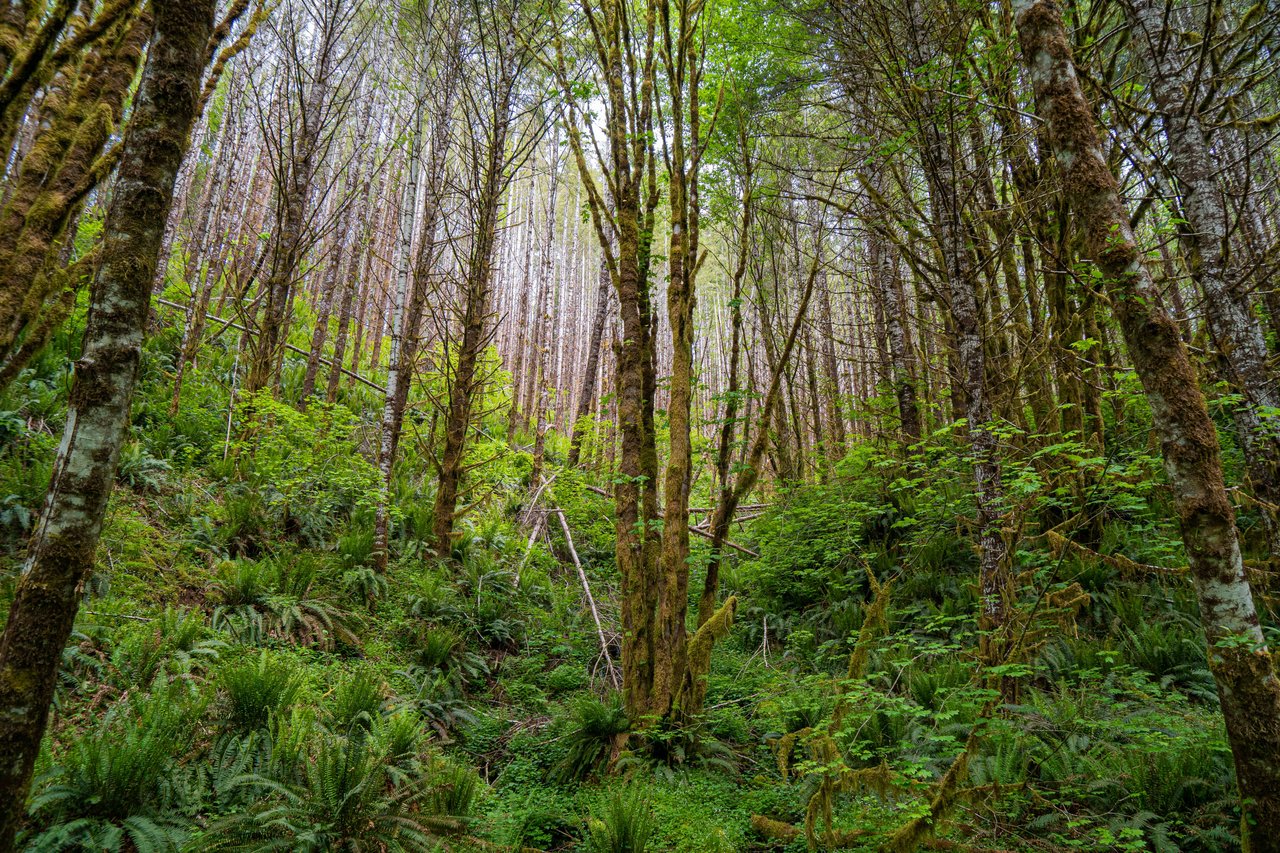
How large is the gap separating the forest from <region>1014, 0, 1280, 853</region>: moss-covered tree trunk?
0.04ft

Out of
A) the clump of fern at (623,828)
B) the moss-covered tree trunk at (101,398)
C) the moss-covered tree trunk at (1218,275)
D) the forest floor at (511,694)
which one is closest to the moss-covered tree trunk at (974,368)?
the forest floor at (511,694)

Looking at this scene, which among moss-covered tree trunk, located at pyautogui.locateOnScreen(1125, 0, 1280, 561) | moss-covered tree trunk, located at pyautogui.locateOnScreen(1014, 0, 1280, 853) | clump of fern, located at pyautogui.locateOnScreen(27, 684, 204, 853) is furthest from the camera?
moss-covered tree trunk, located at pyautogui.locateOnScreen(1125, 0, 1280, 561)

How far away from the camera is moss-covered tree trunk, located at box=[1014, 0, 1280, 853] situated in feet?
7.09

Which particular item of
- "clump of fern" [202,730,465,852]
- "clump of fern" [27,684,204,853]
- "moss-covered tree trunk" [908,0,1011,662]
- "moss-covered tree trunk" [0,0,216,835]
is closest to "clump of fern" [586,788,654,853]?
"clump of fern" [202,730,465,852]

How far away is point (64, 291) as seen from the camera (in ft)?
9.68

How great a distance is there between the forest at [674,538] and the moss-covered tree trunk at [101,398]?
1 cm

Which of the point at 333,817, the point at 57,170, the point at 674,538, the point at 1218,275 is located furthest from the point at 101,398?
the point at 1218,275

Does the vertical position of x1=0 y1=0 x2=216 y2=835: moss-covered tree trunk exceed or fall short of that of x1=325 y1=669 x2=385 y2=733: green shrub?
it exceeds it

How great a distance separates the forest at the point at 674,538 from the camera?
243 cm

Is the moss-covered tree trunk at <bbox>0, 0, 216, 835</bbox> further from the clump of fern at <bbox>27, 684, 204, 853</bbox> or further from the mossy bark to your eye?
the clump of fern at <bbox>27, 684, 204, 853</bbox>

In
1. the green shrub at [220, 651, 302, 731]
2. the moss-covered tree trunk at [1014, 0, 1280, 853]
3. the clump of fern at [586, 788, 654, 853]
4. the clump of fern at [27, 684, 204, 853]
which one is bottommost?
the clump of fern at [586, 788, 654, 853]

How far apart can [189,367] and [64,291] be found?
7.03m

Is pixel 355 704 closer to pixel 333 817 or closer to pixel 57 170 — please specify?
pixel 333 817

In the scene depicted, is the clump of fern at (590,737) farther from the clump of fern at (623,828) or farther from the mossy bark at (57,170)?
the mossy bark at (57,170)
